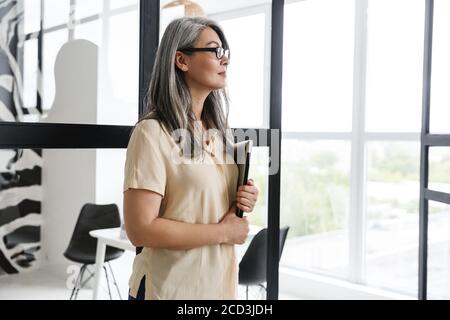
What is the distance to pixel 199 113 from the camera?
4.88 ft

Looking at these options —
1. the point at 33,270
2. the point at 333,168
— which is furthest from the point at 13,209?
the point at 333,168

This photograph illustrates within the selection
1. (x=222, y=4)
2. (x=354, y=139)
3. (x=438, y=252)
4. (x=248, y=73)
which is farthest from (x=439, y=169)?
(x=222, y=4)

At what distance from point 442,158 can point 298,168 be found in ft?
5.64

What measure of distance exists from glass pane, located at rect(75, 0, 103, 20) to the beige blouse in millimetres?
454

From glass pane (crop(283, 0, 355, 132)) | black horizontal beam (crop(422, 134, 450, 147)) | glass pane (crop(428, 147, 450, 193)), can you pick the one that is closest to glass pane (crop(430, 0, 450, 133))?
black horizontal beam (crop(422, 134, 450, 147))

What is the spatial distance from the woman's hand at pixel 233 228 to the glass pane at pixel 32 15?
0.74 meters

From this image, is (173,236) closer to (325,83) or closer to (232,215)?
(232,215)

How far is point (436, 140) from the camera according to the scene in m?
2.40

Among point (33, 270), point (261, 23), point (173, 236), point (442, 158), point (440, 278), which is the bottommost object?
point (440, 278)

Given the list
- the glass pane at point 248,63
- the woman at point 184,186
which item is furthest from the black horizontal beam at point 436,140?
the woman at point 184,186

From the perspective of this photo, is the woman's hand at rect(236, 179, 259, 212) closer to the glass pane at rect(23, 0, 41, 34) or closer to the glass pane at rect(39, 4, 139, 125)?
the glass pane at rect(39, 4, 139, 125)

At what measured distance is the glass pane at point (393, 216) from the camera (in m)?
3.98

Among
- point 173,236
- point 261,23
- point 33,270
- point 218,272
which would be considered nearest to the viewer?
point 173,236

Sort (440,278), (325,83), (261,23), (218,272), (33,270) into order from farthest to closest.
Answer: (325,83)
(440,278)
(261,23)
(33,270)
(218,272)
